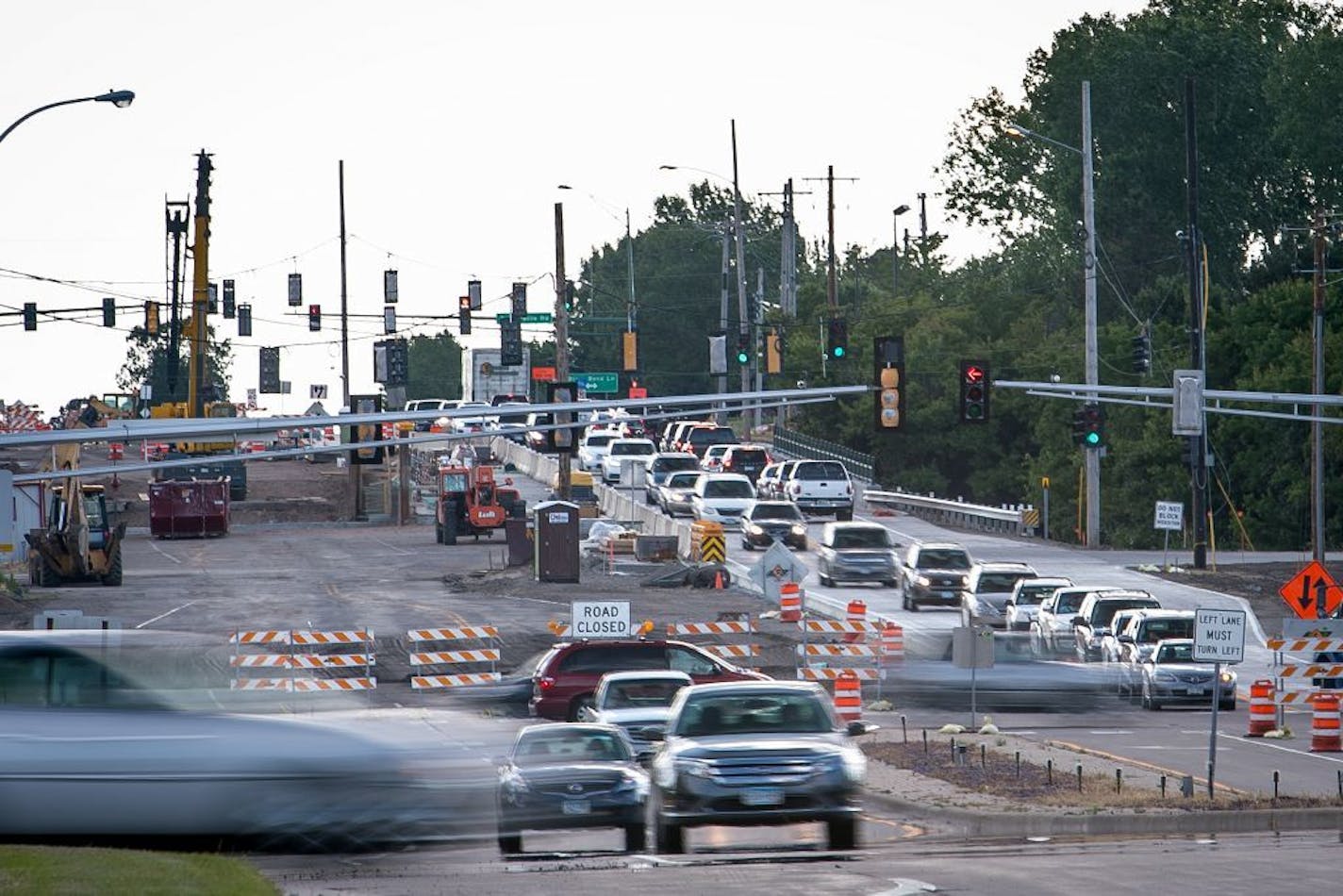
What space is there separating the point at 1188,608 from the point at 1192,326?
9.83 metres

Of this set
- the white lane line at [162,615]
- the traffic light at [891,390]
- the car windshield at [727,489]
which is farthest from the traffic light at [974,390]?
the car windshield at [727,489]

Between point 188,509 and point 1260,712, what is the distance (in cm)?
4834

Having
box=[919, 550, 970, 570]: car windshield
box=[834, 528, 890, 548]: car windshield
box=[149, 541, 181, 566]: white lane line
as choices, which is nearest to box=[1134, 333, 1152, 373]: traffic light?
box=[834, 528, 890, 548]: car windshield

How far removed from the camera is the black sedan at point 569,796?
20.8m

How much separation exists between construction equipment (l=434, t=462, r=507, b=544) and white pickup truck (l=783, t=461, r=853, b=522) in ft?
32.1

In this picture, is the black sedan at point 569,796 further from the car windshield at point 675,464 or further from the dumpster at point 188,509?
the dumpster at point 188,509

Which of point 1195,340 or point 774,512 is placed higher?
point 1195,340

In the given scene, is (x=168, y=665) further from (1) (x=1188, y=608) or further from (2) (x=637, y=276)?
(2) (x=637, y=276)

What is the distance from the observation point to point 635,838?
2102 centimetres

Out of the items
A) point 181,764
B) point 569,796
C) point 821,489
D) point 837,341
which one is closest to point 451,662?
point 837,341

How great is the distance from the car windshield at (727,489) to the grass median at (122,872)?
4956 centimetres

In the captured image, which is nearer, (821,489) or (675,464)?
(821,489)

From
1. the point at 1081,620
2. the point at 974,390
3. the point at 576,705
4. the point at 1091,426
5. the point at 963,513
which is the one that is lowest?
the point at 576,705

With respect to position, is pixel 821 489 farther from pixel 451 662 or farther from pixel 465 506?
pixel 451 662
